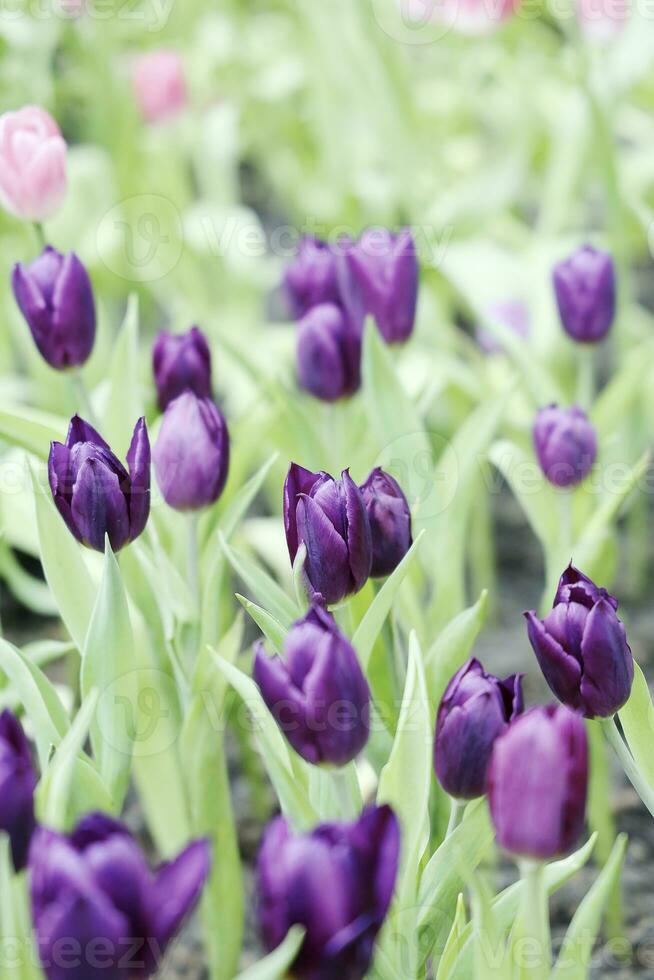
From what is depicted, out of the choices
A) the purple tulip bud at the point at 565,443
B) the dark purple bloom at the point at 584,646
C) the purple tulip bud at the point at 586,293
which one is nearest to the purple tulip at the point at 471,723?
the dark purple bloom at the point at 584,646

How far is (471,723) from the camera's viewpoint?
1.70 ft

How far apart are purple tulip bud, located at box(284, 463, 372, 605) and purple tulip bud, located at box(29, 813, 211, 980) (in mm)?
179

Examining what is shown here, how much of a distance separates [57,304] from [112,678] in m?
0.25

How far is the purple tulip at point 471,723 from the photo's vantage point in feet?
1.70

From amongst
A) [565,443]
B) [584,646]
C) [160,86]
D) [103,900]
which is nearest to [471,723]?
[584,646]

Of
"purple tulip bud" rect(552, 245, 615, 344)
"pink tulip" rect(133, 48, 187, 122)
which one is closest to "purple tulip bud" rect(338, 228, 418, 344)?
"purple tulip bud" rect(552, 245, 615, 344)

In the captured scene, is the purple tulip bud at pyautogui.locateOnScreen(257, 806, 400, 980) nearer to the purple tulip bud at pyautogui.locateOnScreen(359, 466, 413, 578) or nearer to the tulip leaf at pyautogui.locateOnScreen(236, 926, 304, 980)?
the tulip leaf at pyautogui.locateOnScreen(236, 926, 304, 980)

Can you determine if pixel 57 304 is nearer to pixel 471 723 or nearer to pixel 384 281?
pixel 384 281

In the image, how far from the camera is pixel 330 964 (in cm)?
41

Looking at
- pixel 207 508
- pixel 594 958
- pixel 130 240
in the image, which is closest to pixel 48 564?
pixel 207 508

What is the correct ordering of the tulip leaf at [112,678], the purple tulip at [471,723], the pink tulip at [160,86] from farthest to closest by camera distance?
the pink tulip at [160,86], the tulip leaf at [112,678], the purple tulip at [471,723]

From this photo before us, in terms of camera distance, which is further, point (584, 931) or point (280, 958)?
Answer: point (584, 931)

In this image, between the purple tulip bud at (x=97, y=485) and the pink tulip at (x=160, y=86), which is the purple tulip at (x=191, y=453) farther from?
the pink tulip at (x=160, y=86)

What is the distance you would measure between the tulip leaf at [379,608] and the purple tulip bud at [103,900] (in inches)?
7.9
